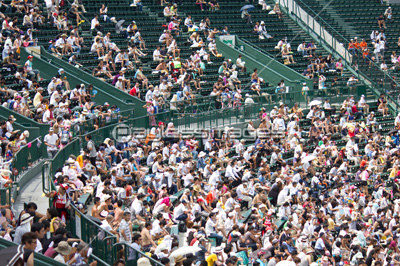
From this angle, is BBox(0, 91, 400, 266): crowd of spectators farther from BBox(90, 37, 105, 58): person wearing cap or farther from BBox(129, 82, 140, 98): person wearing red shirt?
BBox(90, 37, 105, 58): person wearing cap

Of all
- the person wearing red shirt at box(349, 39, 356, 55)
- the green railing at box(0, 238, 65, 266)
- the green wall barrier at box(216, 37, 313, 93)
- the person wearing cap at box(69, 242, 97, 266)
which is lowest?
the person wearing cap at box(69, 242, 97, 266)

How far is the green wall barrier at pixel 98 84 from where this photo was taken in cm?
2661

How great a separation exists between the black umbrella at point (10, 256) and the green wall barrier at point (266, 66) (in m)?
25.1

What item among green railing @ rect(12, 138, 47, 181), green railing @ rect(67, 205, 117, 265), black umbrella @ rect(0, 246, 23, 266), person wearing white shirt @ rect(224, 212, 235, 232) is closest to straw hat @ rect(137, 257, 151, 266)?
green railing @ rect(67, 205, 117, 265)

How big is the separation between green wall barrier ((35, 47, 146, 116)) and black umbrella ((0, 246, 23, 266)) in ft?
56.2

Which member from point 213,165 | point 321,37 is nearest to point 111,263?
point 213,165

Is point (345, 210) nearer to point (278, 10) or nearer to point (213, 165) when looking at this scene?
point (213, 165)

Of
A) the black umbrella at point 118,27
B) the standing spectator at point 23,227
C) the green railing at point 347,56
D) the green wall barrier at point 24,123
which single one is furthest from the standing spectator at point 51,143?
the green railing at point 347,56

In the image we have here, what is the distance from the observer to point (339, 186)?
77.3ft

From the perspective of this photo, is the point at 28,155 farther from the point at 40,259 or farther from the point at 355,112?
the point at 355,112

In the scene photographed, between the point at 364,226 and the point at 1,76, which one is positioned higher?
the point at 1,76

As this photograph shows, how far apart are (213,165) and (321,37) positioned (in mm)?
18998

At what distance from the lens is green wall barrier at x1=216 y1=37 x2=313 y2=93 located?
33719 mm

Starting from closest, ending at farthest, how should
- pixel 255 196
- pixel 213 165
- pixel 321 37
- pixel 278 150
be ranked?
1. pixel 255 196
2. pixel 213 165
3. pixel 278 150
4. pixel 321 37
